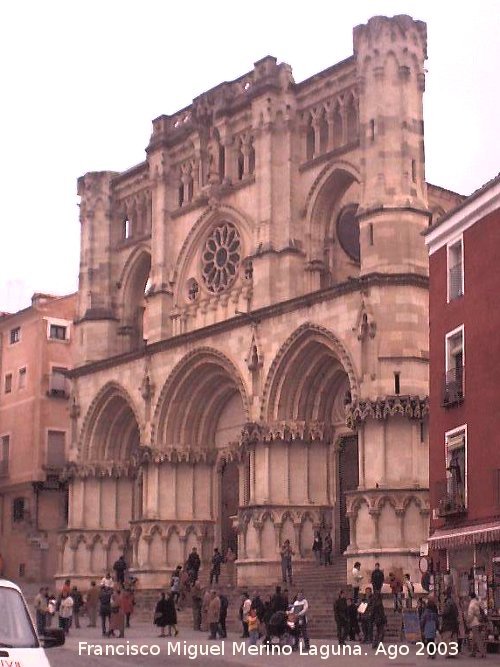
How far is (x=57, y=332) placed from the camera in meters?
61.8

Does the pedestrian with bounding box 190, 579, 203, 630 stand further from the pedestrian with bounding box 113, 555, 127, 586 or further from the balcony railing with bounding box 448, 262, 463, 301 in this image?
the balcony railing with bounding box 448, 262, 463, 301

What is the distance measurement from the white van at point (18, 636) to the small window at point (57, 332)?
164ft

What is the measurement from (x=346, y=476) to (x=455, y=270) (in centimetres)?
1228

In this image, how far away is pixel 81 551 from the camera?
4981cm

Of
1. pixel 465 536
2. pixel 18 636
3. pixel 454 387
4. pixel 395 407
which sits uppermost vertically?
pixel 395 407

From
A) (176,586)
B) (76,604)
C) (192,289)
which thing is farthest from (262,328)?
(76,604)

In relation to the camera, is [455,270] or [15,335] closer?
[455,270]

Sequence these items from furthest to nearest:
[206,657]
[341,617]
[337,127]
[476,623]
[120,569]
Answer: [120,569], [337,127], [341,617], [206,657], [476,623]

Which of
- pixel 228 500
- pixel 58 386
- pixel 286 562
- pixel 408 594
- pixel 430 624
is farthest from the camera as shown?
pixel 58 386

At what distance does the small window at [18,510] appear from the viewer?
196 ft

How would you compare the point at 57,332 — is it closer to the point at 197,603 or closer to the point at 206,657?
the point at 197,603

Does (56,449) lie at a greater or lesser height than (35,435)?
lesser

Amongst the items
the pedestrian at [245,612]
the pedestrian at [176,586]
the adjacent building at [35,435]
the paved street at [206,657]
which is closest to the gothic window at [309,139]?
the pedestrian at [176,586]

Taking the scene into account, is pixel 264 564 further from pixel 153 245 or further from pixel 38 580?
pixel 38 580
